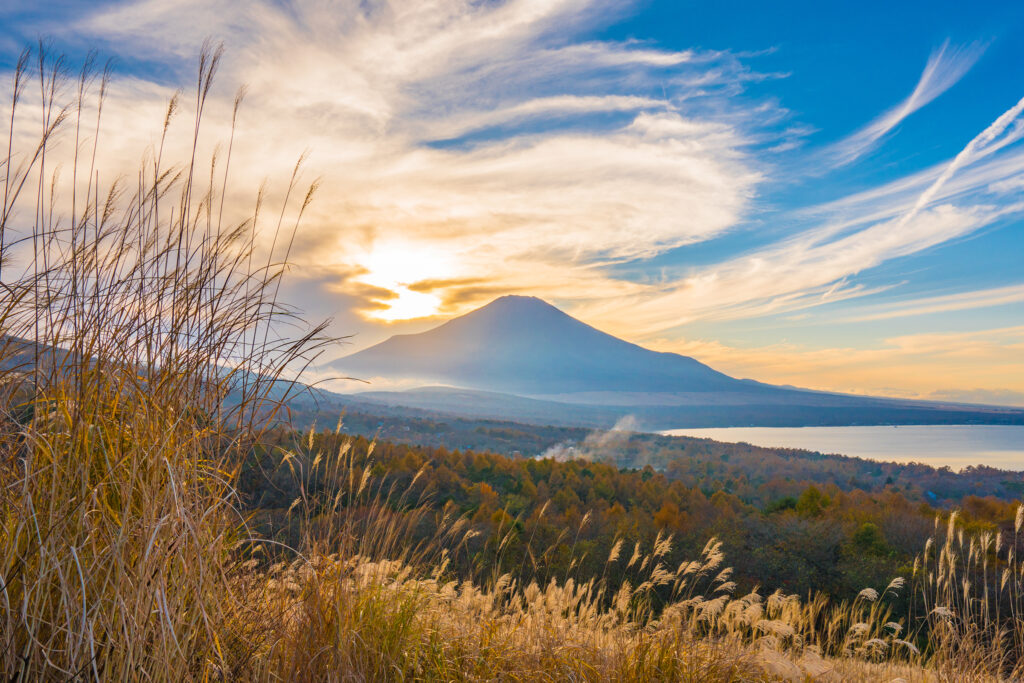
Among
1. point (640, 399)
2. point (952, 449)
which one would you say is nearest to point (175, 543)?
point (952, 449)

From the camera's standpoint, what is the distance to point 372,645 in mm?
2418

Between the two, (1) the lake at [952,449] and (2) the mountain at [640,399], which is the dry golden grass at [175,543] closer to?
(1) the lake at [952,449]

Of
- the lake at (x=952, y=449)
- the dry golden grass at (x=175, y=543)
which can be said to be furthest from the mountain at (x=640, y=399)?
the dry golden grass at (x=175, y=543)

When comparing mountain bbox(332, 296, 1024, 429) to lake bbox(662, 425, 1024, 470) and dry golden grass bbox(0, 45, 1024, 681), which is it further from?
dry golden grass bbox(0, 45, 1024, 681)

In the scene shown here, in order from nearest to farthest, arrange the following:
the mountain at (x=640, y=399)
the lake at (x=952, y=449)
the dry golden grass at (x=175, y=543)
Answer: the dry golden grass at (x=175, y=543) < the lake at (x=952, y=449) < the mountain at (x=640, y=399)

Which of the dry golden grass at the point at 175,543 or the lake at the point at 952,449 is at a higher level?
the dry golden grass at the point at 175,543

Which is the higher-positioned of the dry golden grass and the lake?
the dry golden grass

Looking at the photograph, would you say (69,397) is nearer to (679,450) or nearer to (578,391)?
(679,450)

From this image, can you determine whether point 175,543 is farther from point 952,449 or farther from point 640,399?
point 640,399

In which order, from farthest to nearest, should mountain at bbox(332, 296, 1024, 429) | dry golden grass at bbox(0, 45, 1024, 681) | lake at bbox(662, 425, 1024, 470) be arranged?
1. mountain at bbox(332, 296, 1024, 429)
2. lake at bbox(662, 425, 1024, 470)
3. dry golden grass at bbox(0, 45, 1024, 681)

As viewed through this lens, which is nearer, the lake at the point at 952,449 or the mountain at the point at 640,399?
the lake at the point at 952,449

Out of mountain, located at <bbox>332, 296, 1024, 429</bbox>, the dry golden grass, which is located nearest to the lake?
mountain, located at <bbox>332, 296, 1024, 429</bbox>

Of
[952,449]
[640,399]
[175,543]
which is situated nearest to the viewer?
[175,543]

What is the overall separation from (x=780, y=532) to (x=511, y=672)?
43.8ft
